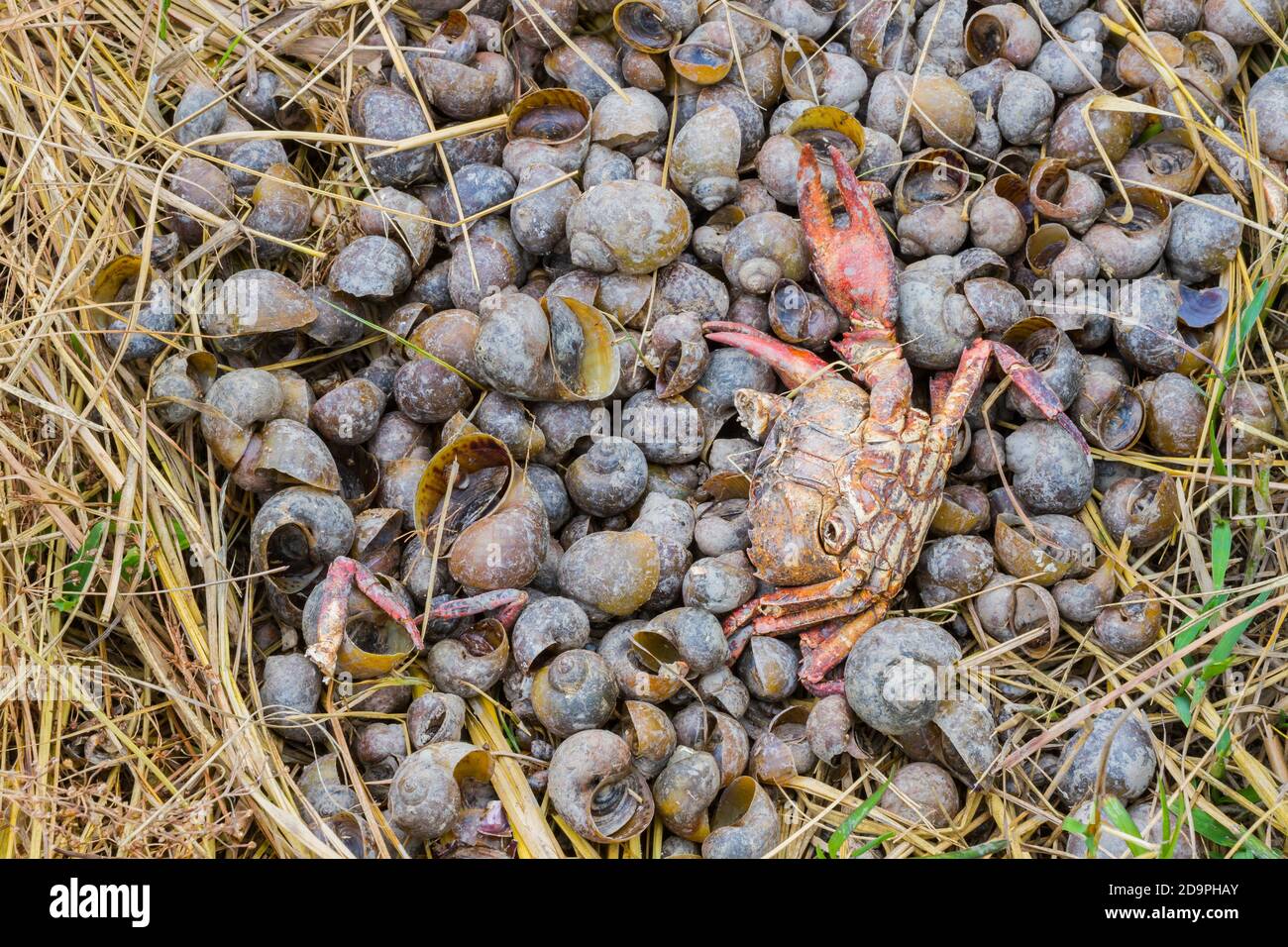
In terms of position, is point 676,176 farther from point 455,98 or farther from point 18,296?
point 18,296

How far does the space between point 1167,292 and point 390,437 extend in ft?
8.31

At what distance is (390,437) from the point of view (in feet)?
11.1

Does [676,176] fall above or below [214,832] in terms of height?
above

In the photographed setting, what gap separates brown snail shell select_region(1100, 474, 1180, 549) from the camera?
10.3 feet

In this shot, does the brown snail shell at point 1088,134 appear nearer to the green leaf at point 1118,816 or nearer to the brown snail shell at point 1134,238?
the brown snail shell at point 1134,238

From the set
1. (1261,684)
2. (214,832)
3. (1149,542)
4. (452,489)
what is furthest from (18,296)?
(1261,684)

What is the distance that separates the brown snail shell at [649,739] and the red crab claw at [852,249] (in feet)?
4.54

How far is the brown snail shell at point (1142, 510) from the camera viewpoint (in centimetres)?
314

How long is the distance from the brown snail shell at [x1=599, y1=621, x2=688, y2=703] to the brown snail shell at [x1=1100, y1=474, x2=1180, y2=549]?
141 centimetres

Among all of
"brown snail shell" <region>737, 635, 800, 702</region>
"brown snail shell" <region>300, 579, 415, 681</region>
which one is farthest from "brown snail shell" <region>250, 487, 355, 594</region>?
"brown snail shell" <region>737, 635, 800, 702</region>

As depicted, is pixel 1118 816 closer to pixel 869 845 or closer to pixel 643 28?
pixel 869 845

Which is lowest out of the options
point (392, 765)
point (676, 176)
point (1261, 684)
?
point (392, 765)

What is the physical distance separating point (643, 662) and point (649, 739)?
27 cm

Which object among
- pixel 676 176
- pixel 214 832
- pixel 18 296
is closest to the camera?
pixel 214 832
